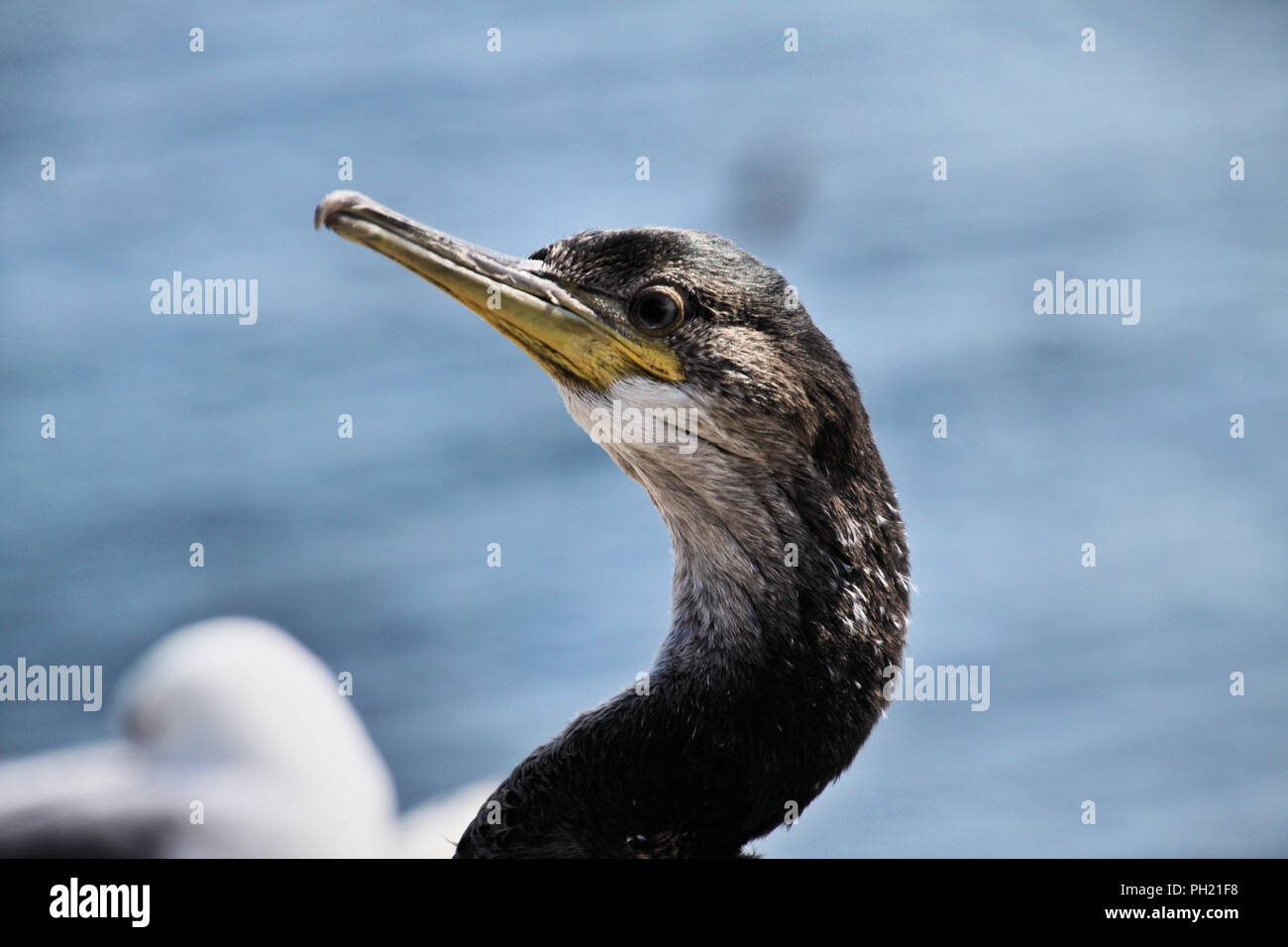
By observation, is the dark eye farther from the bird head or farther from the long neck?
the long neck

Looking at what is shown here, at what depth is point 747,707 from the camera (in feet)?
11.5

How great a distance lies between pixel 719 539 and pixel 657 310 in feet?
2.12

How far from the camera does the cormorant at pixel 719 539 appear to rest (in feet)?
11.4

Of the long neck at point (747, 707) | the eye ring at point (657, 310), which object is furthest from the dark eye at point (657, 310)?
the long neck at point (747, 707)

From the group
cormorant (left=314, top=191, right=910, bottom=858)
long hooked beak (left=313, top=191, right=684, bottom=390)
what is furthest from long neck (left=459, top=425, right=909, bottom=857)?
long hooked beak (left=313, top=191, right=684, bottom=390)

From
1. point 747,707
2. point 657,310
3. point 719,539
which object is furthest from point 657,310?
point 747,707

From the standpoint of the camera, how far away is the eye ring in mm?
3562

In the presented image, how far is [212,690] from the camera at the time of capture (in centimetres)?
752

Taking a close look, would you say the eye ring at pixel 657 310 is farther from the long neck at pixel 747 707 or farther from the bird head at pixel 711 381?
the long neck at pixel 747 707

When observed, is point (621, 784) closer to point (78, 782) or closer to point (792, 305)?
point (792, 305)

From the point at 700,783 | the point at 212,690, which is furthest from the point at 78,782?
the point at 700,783

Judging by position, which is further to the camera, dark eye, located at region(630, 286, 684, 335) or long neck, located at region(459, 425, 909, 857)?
dark eye, located at region(630, 286, 684, 335)

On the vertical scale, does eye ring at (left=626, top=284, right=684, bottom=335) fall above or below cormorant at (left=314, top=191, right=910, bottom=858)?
above
